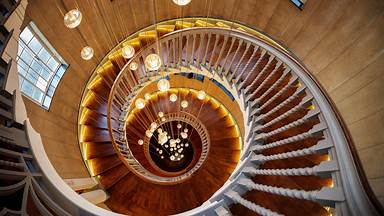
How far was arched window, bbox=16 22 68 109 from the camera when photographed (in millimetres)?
3758

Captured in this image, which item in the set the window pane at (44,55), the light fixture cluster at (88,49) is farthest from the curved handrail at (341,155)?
the window pane at (44,55)

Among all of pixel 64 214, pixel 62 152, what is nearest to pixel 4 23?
pixel 64 214

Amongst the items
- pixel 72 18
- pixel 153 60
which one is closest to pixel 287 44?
pixel 153 60

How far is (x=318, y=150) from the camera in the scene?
6.84 feet

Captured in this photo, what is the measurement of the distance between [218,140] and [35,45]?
587cm

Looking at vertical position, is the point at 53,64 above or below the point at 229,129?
below

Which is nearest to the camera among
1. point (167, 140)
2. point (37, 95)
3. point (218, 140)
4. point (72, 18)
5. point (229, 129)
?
point (72, 18)

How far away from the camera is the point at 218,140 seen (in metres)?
7.78

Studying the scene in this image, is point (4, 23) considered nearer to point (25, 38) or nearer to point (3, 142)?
point (3, 142)

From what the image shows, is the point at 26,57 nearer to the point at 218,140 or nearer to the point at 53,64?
the point at 53,64

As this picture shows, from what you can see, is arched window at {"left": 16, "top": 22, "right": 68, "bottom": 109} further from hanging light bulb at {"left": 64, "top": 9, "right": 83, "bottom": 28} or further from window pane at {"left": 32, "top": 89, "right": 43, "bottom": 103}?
hanging light bulb at {"left": 64, "top": 9, "right": 83, "bottom": 28}

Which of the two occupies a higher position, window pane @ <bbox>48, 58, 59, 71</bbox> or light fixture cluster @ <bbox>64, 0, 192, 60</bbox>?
window pane @ <bbox>48, 58, 59, 71</bbox>

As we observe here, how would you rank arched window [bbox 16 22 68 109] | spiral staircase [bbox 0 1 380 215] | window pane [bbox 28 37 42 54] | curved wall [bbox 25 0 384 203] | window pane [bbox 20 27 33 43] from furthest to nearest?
window pane [bbox 28 37 42 54] → arched window [bbox 16 22 68 109] → window pane [bbox 20 27 33 43] → curved wall [bbox 25 0 384 203] → spiral staircase [bbox 0 1 380 215]

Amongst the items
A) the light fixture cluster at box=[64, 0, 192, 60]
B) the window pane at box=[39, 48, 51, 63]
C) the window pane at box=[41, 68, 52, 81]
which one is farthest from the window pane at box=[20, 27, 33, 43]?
the light fixture cluster at box=[64, 0, 192, 60]
